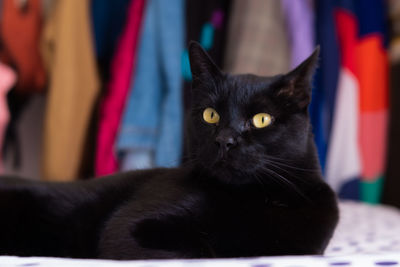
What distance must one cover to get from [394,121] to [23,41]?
47.5 inches

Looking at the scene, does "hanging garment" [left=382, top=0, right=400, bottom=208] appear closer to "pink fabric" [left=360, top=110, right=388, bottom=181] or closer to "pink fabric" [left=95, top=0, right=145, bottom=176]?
"pink fabric" [left=360, top=110, right=388, bottom=181]

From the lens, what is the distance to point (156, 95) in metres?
1.06

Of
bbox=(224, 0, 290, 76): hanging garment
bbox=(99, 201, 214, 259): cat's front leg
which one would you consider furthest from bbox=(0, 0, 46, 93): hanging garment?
bbox=(99, 201, 214, 259): cat's front leg

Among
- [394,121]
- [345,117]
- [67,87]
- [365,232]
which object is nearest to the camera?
[365,232]

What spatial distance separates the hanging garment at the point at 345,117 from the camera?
117cm

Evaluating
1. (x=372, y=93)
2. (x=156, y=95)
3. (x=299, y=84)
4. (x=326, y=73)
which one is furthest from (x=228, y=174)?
(x=372, y=93)

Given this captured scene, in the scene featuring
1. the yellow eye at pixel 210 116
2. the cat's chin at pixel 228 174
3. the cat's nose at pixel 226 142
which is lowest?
the cat's chin at pixel 228 174

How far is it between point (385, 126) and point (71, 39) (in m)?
1.01

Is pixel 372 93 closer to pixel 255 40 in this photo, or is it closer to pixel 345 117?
pixel 345 117

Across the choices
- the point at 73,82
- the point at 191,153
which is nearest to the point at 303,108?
the point at 191,153

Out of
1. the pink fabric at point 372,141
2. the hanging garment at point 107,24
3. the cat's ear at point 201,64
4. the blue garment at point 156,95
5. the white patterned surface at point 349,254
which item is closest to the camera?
the white patterned surface at point 349,254

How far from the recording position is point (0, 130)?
3.62 ft

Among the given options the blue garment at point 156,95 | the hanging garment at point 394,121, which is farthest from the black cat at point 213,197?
the hanging garment at point 394,121

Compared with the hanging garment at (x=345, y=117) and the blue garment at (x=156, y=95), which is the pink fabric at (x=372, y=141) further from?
the blue garment at (x=156, y=95)
